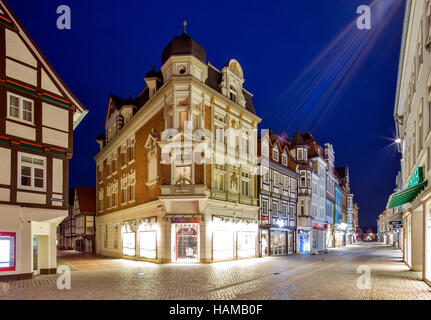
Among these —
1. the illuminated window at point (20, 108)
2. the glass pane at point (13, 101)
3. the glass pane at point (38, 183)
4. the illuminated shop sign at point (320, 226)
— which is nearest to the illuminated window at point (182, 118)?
the illuminated window at point (20, 108)

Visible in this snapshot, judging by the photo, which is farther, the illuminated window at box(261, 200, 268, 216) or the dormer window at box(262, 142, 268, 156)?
the dormer window at box(262, 142, 268, 156)

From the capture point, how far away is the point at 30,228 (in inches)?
663

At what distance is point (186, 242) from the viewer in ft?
79.0

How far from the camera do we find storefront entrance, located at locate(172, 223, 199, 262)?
78.5ft

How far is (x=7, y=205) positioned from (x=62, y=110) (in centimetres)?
613

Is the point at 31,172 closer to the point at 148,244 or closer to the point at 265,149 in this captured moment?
the point at 148,244

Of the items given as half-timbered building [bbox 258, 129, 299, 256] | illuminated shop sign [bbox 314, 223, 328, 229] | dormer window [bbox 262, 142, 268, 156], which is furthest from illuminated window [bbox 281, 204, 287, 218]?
illuminated shop sign [bbox 314, 223, 328, 229]

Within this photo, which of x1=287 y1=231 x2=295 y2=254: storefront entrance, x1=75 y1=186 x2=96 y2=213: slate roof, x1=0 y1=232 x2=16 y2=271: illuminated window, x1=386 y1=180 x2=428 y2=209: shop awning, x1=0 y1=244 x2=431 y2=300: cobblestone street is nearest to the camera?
x1=0 y1=244 x2=431 y2=300: cobblestone street

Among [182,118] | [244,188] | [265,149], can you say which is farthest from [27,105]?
[265,149]

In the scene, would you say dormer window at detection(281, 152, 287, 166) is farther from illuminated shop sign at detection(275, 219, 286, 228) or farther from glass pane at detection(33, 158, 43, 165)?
glass pane at detection(33, 158, 43, 165)
